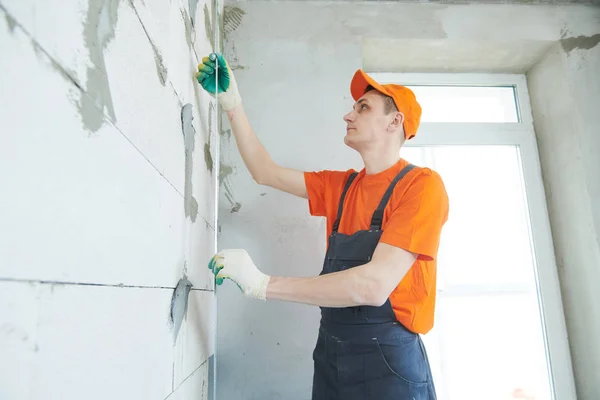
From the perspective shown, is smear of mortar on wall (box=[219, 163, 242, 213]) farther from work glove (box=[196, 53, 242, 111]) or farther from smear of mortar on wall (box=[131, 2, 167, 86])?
smear of mortar on wall (box=[131, 2, 167, 86])

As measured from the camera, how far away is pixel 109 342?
1.93 ft

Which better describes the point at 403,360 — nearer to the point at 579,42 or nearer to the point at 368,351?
the point at 368,351

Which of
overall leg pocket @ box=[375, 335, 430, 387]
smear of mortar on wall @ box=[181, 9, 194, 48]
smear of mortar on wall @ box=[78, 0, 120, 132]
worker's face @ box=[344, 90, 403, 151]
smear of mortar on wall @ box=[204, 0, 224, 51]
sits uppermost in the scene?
smear of mortar on wall @ box=[204, 0, 224, 51]

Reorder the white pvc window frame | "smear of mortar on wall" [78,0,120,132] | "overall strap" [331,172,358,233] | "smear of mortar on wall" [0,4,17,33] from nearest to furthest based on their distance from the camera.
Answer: "smear of mortar on wall" [0,4,17,33]
"smear of mortar on wall" [78,0,120,132]
"overall strap" [331,172,358,233]
the white pvc window frame

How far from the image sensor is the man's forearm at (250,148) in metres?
1.53

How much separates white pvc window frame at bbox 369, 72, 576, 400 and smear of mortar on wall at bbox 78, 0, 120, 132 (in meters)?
1.92

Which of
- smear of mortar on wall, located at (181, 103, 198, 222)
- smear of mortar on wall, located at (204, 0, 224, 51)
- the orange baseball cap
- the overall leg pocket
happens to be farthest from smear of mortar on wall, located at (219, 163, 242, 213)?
the overall leg pocket

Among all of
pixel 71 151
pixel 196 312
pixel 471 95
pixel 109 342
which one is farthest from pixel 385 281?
pixel 471 95

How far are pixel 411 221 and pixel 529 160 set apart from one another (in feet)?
5.16

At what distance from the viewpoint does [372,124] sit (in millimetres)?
1516

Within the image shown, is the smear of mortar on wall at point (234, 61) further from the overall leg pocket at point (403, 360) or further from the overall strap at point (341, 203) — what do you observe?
the overall leg pocket at point (403, 360)

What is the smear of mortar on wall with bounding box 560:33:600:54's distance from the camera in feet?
7.20

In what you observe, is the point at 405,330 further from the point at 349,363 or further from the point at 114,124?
the point at 114,124

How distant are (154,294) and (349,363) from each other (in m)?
0.69
